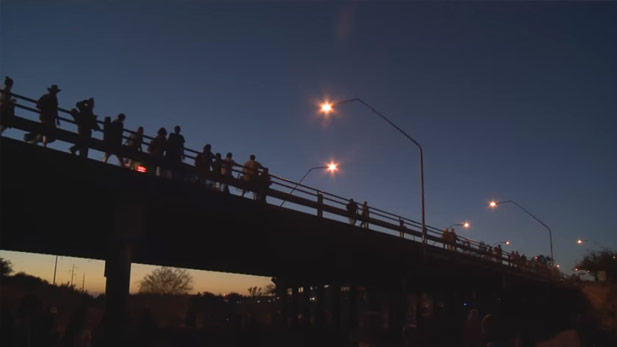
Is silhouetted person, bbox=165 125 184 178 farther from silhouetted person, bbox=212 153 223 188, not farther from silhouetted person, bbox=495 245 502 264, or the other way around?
silhouetted person, bbox=495 245 502 264

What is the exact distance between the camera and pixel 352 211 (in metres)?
23.4

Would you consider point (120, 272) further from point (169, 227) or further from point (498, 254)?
point (498, 254)

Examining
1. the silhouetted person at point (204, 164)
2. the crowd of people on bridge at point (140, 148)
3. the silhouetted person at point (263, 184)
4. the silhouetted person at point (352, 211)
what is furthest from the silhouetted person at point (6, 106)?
the silhouetted person at point (352, 211)

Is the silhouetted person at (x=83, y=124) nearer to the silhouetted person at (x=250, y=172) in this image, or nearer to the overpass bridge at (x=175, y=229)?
the overpass bridge at (x=175, y=229)

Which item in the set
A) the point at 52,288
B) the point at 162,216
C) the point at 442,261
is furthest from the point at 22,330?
the point at 52,288

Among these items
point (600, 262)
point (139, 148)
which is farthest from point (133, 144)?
point (600, 262)

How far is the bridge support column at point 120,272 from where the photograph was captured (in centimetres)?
1344

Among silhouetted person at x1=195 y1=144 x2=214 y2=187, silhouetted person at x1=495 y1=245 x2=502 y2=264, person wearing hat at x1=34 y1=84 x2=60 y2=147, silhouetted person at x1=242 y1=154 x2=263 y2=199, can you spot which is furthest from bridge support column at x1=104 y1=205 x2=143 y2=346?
silhouetted person at x1=495 y1=245 x2=502 y2=264

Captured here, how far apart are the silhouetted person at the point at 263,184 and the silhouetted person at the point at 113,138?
18.0ft

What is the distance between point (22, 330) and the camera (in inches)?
298

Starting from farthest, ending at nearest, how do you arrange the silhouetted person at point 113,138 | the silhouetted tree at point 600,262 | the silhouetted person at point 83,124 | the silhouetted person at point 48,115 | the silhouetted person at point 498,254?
the silhouetted tree at point 600,262
the silhouetted person at point 498,254
the silhouetted person at point 113,138
the silhouetted person at point 83,124
the silhouetted person at point 48,115

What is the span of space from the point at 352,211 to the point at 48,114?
1381 centimetres

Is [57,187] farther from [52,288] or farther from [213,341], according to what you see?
[52,288]

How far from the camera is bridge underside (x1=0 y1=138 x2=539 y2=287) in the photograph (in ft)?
44.5
